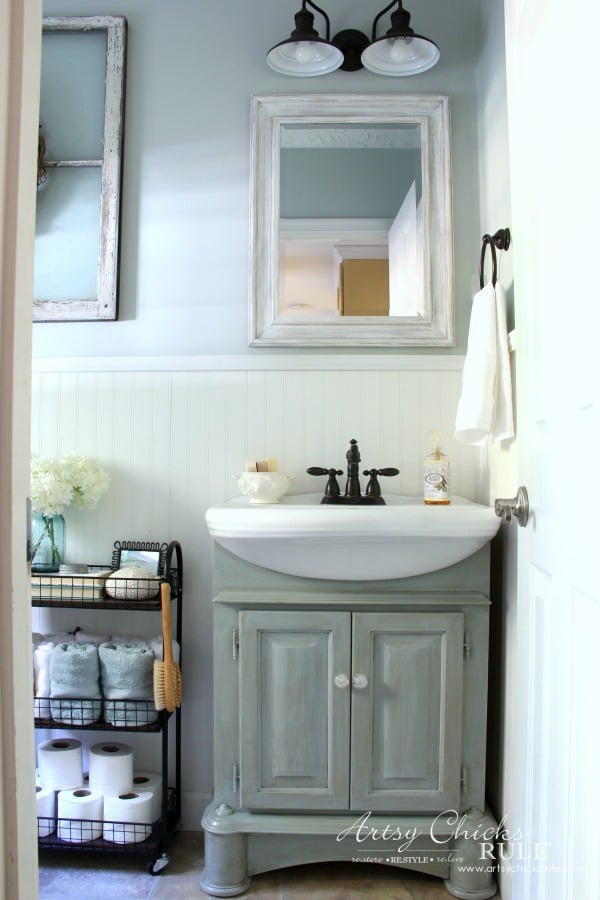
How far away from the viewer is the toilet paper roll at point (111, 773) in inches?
75.0

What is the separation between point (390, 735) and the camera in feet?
5.49

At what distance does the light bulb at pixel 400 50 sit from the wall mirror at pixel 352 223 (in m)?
0.11

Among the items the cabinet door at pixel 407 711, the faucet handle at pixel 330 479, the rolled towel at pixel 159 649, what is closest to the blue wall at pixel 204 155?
the faucet handle at pixel 330 479

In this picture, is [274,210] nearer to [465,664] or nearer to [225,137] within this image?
[225,137]

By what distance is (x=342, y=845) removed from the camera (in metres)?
1.71

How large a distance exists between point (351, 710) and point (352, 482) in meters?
0.60

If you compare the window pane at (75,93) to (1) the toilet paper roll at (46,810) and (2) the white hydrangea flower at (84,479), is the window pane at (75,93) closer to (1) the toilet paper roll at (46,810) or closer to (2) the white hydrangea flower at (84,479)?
(2) the white hydrangea flower at (84,479)

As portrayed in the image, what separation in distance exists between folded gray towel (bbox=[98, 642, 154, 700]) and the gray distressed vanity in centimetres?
24

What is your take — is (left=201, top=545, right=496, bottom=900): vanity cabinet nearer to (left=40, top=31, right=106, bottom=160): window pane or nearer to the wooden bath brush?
the wooden bath brush

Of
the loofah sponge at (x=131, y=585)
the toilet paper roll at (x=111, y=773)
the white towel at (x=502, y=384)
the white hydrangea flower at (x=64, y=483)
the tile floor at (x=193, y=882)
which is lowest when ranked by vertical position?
the tile floor at (x=193, y=882)

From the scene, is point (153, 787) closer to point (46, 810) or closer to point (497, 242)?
point (46, 810)

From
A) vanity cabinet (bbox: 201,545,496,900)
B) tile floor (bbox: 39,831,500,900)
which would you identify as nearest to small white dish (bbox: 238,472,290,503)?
vanity cabinet (bbox: 201,545,496,900)

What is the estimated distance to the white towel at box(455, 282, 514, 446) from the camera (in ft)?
5.60

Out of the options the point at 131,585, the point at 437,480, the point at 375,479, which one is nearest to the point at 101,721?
the point at 131,585
